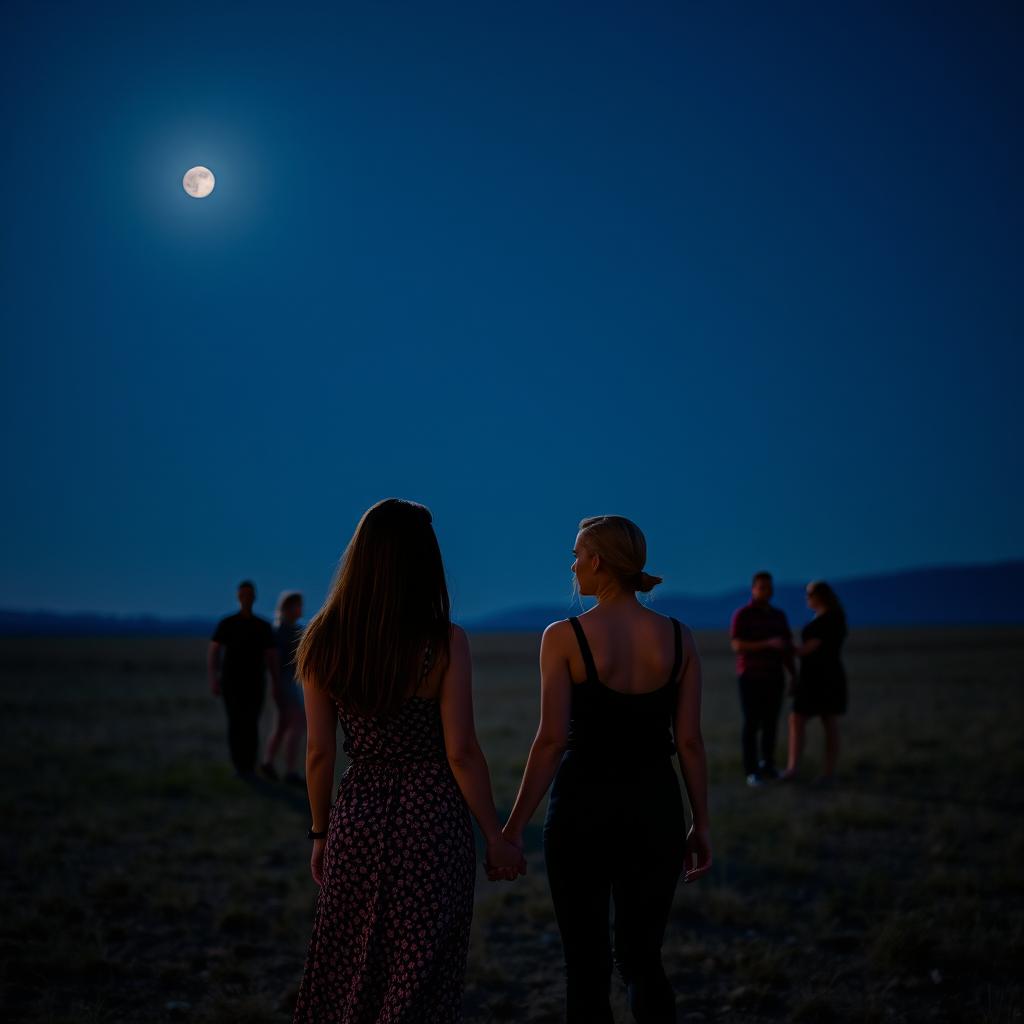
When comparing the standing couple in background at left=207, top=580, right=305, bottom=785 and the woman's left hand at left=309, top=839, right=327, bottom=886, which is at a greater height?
the standing couple in background at left=207, top=580, right=305, bottom=785

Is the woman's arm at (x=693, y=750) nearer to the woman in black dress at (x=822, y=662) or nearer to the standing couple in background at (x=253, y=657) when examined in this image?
the woman in black dress at (x=822, y=662)

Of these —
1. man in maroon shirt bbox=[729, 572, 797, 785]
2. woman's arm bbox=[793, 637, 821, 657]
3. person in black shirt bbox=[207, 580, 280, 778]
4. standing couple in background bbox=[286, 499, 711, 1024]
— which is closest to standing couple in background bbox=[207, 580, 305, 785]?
person in black shirt bbox=[207, 580, 280, 778]

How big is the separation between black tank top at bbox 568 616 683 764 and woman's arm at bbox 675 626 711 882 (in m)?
0.13

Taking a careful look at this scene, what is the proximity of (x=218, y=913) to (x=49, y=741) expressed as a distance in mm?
12204

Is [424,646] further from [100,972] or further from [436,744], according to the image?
[100,972]

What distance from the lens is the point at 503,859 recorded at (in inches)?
136

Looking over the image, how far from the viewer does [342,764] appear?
53.5ft

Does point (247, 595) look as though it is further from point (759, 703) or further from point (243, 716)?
point (759, 703)

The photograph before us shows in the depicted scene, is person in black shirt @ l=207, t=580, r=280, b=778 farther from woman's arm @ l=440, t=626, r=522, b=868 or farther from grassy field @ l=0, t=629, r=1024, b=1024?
woman's arm @ l=440, t=626, r=522, b=868

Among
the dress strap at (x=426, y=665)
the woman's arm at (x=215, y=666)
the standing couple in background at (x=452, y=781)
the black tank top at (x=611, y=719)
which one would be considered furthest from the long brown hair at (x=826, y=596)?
the dress strap at (x=426, y=665)

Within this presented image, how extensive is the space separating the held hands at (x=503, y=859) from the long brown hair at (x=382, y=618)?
0.58 meters

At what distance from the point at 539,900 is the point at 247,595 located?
16.4 ft

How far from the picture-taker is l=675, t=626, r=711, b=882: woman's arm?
366cm

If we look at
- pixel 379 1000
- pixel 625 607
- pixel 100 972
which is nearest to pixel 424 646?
pixel 625 607
